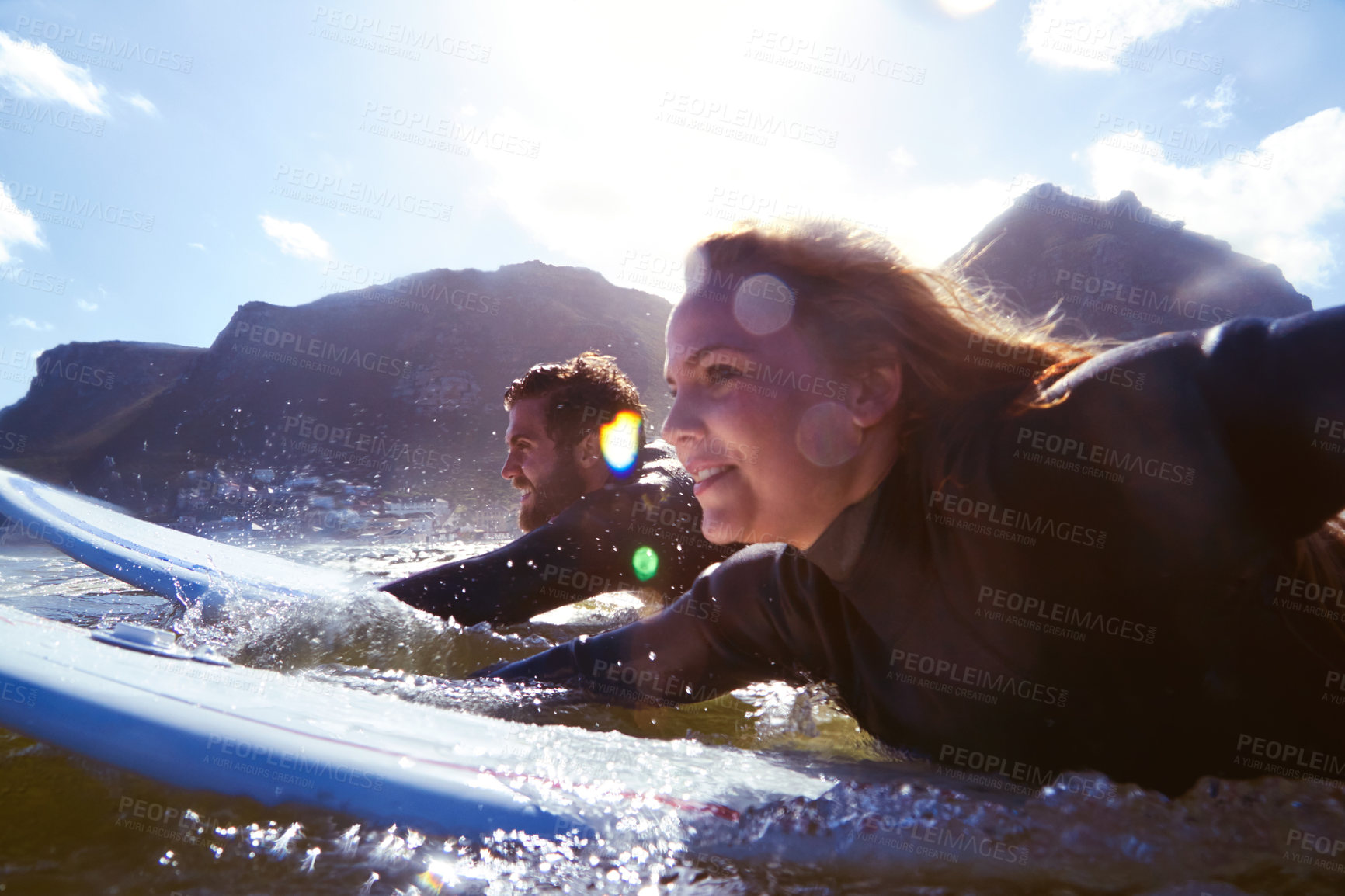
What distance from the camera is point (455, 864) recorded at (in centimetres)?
98

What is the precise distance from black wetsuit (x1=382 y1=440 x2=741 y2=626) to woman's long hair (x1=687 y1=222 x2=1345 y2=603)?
1.71 metres

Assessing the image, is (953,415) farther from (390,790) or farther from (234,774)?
(234,774)

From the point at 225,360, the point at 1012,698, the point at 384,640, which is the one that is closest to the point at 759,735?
the point at 1012,698

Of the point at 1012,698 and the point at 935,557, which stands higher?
the point at 935,557

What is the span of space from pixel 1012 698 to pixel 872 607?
0.29m

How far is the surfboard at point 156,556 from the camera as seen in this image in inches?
134

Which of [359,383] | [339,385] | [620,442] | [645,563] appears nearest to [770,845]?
[645,563]

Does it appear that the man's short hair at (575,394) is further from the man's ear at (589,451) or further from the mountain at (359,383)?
the mountain at (359,383)

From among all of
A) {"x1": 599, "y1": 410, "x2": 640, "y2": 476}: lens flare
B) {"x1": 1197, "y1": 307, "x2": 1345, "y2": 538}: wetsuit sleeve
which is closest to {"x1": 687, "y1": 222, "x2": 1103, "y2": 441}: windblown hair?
{"x1": 1197, "y1": 307, "x2": 1345, "y2": 538}: wetsuit sleeve

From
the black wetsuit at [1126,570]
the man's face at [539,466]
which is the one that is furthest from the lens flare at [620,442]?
the black wetsuit at [1126,570]

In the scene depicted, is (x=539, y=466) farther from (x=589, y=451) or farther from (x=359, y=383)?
(x=359, y=383)

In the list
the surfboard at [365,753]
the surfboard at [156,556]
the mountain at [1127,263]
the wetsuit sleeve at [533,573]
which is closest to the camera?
the surfboard at [365,753]

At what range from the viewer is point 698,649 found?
6.21ft

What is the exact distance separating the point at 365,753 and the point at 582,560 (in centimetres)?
172
